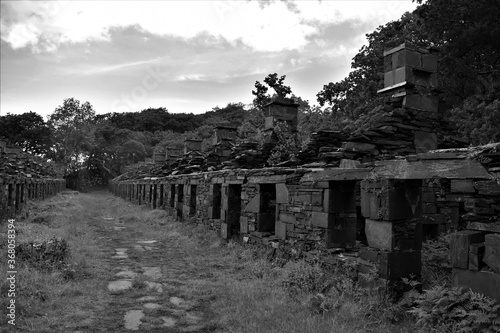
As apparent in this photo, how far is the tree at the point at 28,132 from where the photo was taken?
218 feet

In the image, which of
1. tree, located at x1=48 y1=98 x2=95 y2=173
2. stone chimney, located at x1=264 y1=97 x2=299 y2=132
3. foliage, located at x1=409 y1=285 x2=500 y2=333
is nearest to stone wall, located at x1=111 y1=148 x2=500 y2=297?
foliage, located at x1=409 y1=285 x2=500 y2=333

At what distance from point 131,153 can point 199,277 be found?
60.7 metres

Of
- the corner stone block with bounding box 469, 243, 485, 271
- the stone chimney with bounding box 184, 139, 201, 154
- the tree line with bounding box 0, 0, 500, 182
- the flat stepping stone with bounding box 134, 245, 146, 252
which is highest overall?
the tree line with bounding box 0, 0, 500, 182

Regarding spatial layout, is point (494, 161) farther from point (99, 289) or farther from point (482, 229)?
point (99, 289)

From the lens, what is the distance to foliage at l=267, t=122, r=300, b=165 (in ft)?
37.3

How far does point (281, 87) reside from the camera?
42.9 metres

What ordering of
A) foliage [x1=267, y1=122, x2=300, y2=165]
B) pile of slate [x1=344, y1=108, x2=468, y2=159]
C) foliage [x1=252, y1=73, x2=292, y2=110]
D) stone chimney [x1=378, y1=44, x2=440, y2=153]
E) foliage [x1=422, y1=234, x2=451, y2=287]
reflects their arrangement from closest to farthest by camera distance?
foliage [x1=422, y1=234, x2=451, y2=287] → pile of slate [x1=344, y1=108, x2=468, y2=159] → stone chimney [x1=378, y1=44, x2=440, y2=153] → foliage [x1=267, y1=122, x2=300, y2=165] → foliage [x1=252, y1=73, x2=292, y2=110]

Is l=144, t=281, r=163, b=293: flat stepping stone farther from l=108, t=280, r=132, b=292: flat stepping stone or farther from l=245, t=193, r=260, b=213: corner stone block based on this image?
l=245, t=193, r=260, b=213: corner stone block

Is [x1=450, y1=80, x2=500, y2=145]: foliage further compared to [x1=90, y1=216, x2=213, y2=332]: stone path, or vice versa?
[x1=450, y1=80, x2=500, y2=145]: foliage

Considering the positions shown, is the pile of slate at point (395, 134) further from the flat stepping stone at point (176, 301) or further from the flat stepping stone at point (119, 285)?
the flat stepping stone at point (119, 285)

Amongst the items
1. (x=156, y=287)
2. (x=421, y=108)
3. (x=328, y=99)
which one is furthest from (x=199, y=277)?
(x=328, y=99)

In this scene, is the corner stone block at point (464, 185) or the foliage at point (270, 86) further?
the foliage at point (270, 86)

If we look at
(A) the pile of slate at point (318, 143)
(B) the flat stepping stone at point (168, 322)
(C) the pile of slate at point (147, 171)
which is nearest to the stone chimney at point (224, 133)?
(C) the pile of slate at point (147, 171)

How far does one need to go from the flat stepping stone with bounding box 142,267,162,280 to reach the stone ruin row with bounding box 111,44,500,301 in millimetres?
2560
